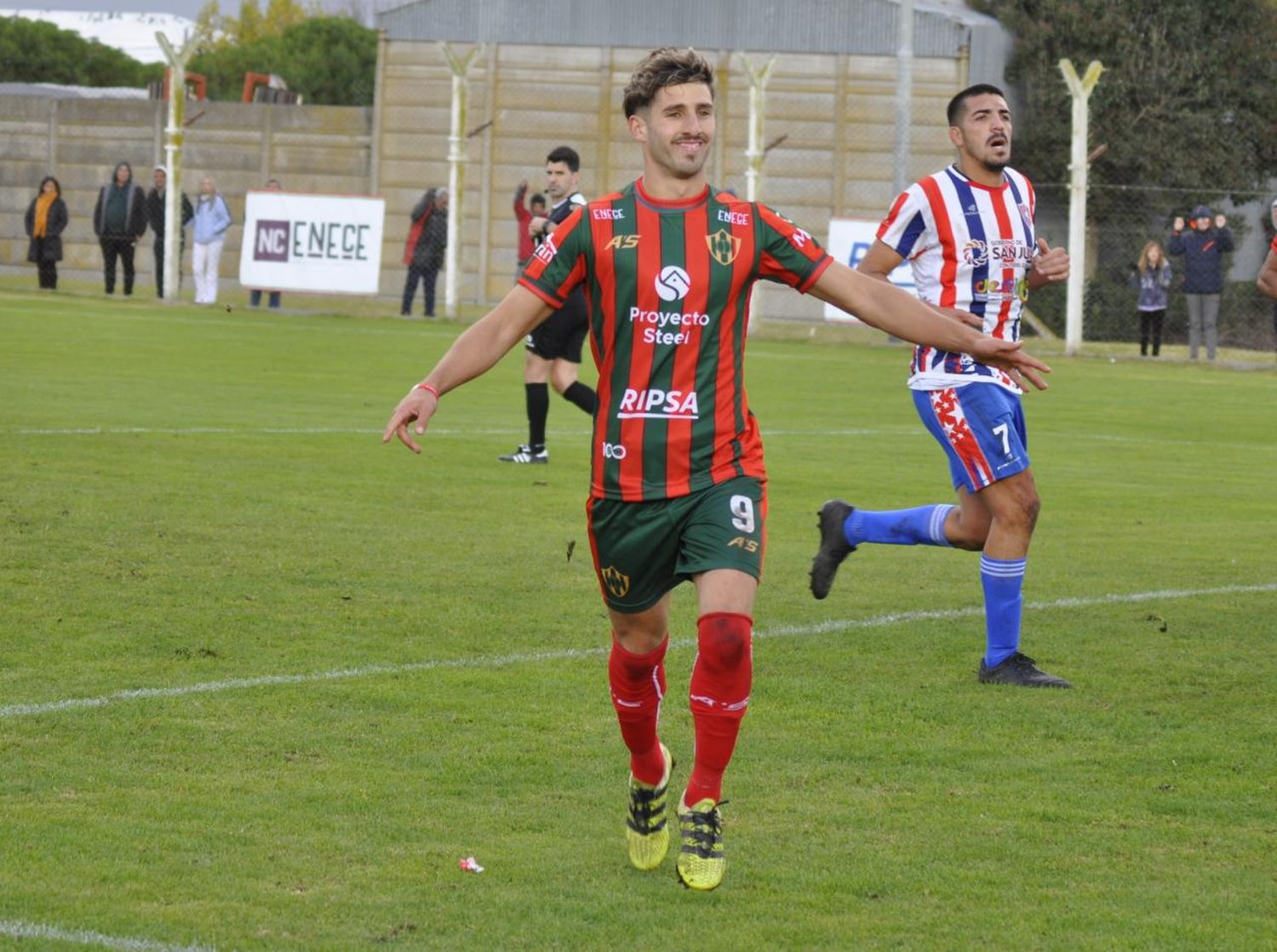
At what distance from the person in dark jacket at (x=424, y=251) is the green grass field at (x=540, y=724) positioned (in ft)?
52.2

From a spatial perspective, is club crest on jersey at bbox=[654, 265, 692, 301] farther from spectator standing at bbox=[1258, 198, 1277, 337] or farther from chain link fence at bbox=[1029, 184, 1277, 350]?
chain link fence at bbox=[1029, 184, 1277, 350]

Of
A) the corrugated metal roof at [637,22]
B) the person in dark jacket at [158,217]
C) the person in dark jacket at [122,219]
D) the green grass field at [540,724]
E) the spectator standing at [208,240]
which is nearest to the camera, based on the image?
the green grass field at [540,724]

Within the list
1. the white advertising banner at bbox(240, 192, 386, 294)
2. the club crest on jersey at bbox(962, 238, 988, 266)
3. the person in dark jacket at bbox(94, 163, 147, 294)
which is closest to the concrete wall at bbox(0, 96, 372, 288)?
the person in dark jacket at bbox(94, 163, 147, 294)

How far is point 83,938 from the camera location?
4305 mm

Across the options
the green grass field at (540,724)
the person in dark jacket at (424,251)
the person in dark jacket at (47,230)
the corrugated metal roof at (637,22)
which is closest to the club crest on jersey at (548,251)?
the green grass field at (540,724)

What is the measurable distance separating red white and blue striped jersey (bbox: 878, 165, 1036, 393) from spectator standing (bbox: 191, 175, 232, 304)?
23.0 m

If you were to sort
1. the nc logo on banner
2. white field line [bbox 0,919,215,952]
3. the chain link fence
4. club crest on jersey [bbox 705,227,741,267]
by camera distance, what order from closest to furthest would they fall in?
white field line [bbox 0,919,215,952], club crest on jersey [bbox 705,227,741,267], the nc logo on banner, the chain link fence

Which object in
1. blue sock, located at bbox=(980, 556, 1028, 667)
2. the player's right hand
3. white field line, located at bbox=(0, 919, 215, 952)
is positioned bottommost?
white field line, located at bbox=(0, 919, 215, 952)

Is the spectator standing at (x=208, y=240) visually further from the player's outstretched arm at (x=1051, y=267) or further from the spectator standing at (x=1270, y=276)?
the player's outstretched arm at (x=1051, y=267)

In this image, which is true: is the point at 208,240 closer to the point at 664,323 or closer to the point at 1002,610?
the point at 1002,610

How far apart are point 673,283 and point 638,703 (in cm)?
109

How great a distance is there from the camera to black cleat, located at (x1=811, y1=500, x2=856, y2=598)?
28.3 feet

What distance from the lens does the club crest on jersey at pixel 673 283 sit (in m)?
5.18

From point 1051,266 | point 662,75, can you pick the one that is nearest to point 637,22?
point 1051,266
